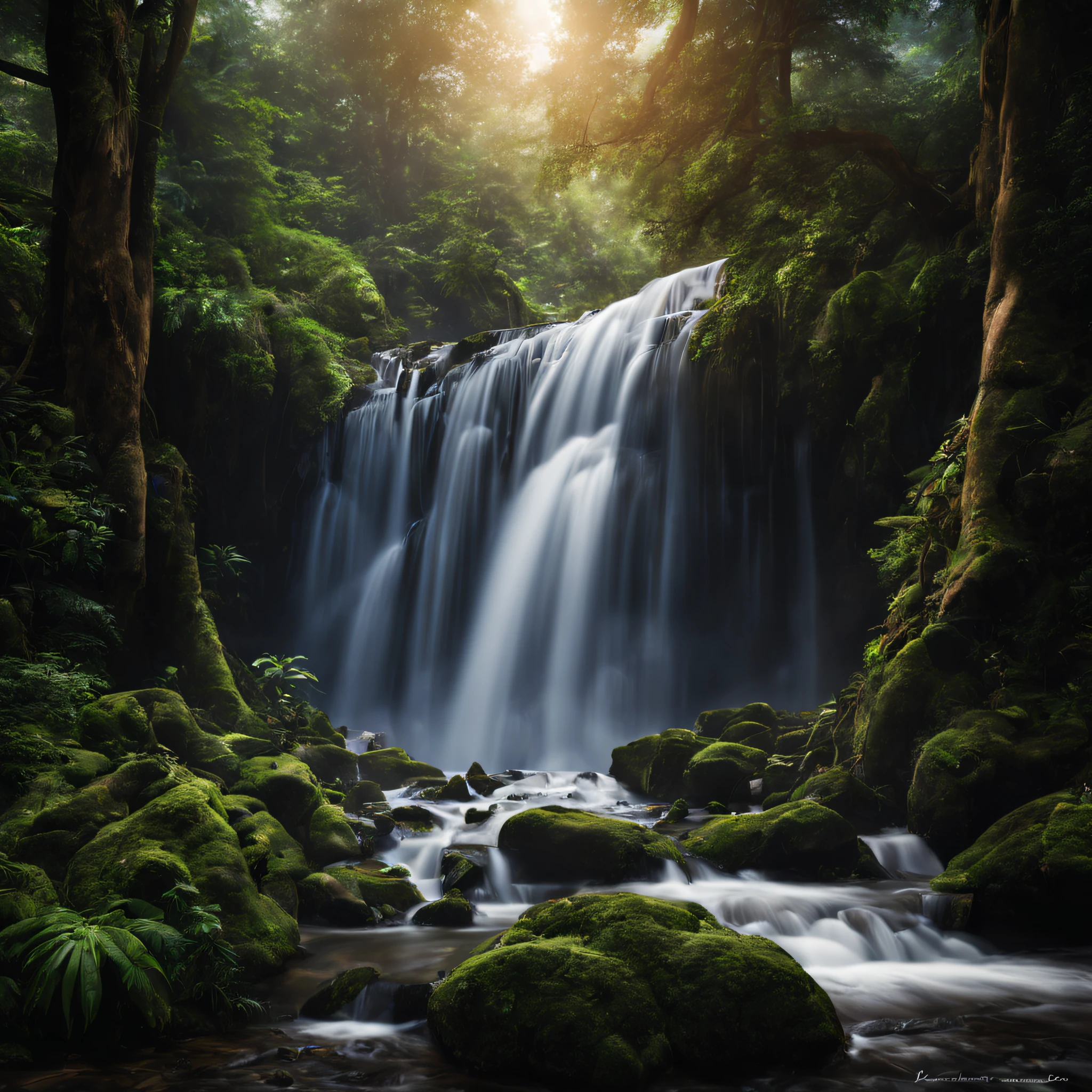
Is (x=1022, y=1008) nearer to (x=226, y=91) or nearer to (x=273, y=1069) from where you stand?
(x=273, y=1069)

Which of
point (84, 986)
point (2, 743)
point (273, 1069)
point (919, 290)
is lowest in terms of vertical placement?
point (273, 1069)

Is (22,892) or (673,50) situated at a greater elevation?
(673,50)

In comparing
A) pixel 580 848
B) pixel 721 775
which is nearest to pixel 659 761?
pixel 721 775

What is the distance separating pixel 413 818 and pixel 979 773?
6.41 meters

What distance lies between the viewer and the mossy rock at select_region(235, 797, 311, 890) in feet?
20.1

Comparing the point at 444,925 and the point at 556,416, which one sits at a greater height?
the point at 556,416

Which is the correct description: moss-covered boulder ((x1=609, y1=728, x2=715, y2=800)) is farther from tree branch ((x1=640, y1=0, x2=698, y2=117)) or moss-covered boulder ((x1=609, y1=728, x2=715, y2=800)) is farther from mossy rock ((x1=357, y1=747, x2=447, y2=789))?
tree branch ((x1=640, y1=0, x2=698, y2=117))

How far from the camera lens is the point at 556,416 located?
17781mm

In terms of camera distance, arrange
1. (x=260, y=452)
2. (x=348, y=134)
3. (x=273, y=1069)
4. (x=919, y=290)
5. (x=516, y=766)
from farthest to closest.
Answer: (x=348, y=134)
(x=260, y=452)
(x=516, y=766)
(x=919, y=290)
(x=273, y=1069)

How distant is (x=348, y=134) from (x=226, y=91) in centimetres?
1547

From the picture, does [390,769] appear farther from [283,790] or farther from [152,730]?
[152,730]

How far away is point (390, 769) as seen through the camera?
39.5 feet

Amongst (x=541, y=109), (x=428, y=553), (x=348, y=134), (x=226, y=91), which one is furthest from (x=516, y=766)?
(x=348, y=134)

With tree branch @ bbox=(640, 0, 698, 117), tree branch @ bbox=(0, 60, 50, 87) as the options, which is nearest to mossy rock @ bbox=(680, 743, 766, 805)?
tree branch @ bbox=(640, 0, 698, 117)
